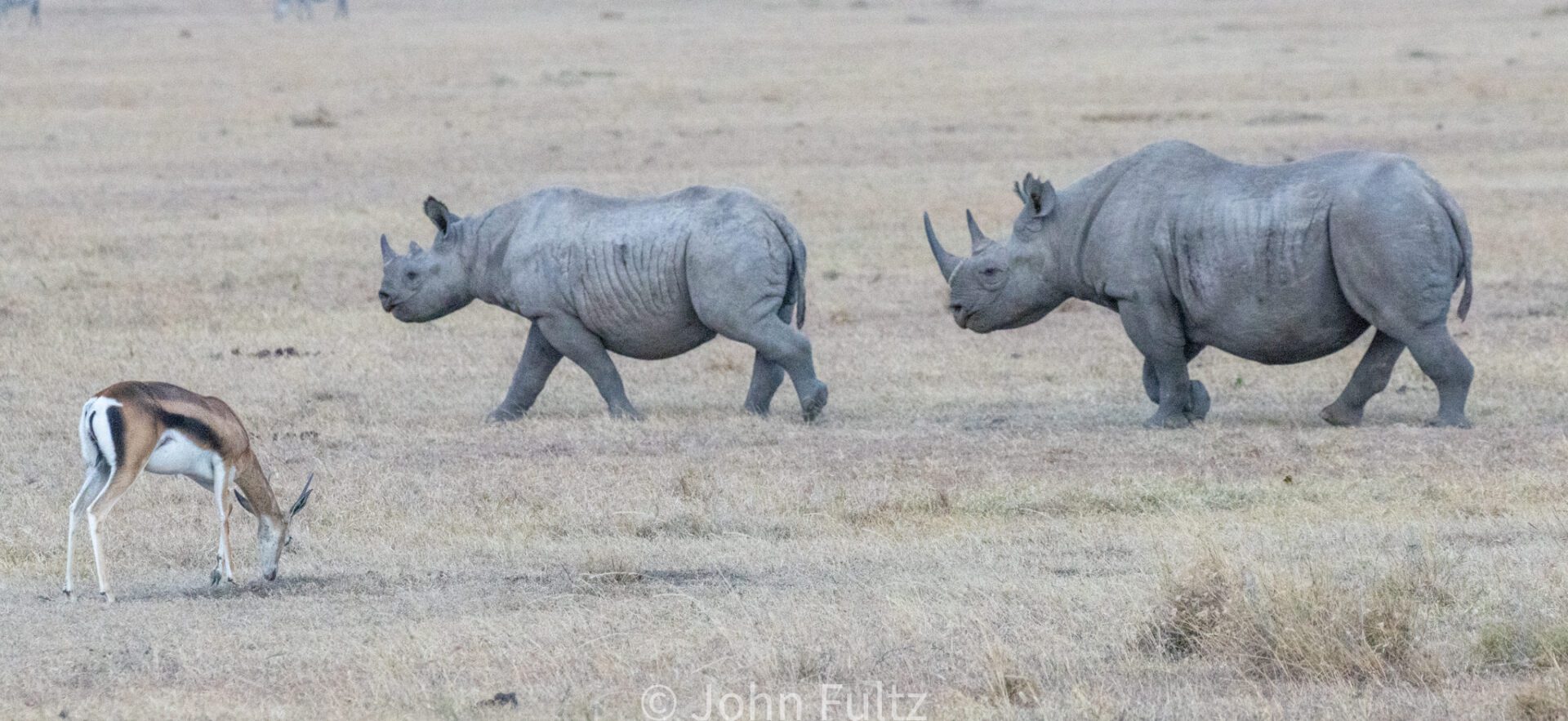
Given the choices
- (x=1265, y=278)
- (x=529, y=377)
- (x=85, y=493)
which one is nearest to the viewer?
(x=85, y=493)

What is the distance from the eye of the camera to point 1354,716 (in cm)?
660

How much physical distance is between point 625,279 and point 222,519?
4847 millimetres

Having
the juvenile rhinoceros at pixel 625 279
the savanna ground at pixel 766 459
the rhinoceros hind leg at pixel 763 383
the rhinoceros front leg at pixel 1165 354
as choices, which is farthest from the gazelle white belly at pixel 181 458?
the rhinoceros front leg at pixel 1165 354

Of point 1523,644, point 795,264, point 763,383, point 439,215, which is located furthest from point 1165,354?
point 1523,644

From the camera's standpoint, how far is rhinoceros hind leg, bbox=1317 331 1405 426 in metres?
12.1

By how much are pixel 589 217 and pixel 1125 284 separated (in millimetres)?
3227

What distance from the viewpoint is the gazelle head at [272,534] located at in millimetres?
8586

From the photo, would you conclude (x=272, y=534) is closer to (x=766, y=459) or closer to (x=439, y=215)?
(x=766, y=459)

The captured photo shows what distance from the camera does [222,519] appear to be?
8367 millimetres

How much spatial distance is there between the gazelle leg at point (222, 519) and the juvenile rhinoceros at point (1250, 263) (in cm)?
548

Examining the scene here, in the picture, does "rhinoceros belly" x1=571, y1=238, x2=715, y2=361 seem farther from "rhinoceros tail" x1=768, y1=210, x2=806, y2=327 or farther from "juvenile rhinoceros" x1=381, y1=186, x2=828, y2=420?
"rhinoceros tail" x1=768, y1=210, x2=806, y2=327

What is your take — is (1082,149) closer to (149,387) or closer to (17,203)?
(17,203)

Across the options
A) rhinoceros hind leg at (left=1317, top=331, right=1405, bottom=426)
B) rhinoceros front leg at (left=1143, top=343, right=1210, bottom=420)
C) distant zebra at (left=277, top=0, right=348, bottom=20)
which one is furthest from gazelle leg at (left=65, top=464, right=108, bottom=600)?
distant zebra at (left=277, top=0, right=348, bottom=20)

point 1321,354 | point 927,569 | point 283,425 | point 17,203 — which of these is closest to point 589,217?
point 283,425
